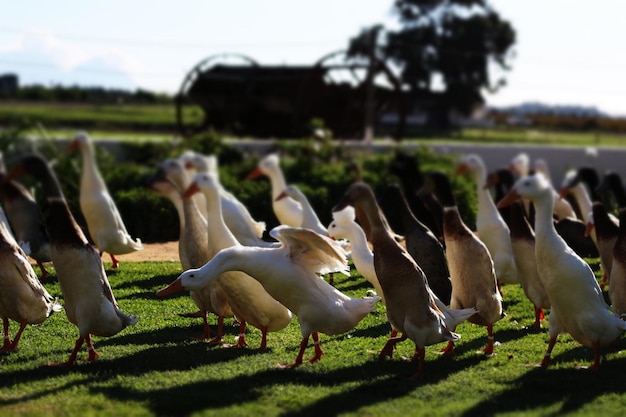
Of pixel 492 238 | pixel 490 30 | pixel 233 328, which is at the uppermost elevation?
pixel 490 30

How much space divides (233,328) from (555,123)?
52848 mm

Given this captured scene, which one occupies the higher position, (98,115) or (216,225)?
(216,225)

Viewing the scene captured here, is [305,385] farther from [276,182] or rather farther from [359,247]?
[276,182]

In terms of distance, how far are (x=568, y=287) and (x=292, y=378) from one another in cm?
198

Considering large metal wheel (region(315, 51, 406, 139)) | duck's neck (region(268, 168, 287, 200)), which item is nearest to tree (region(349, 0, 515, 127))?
large metal wheel (region(315, 51, 406, 139))

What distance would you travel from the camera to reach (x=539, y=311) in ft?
28.5

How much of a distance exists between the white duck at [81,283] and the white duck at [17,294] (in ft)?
1.10

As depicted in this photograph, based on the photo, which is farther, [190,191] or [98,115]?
[98,115]

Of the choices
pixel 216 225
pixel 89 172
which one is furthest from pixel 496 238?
pixel 89 172

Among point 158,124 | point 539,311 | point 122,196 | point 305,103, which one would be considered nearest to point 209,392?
point 539,311

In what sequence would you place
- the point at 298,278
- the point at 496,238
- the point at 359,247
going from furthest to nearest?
the point at 496,238
the point at 359,247
the point at 298,278

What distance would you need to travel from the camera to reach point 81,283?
7039 millimetres

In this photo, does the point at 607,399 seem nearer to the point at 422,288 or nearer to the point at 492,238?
the point at 422,288

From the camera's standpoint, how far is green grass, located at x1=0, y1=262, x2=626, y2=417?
235 inches
